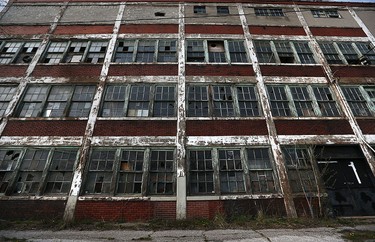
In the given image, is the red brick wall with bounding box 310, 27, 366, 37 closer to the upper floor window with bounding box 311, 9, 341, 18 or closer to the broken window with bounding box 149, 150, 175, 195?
the upper floor window with bounding box 311, 9, 341, 18

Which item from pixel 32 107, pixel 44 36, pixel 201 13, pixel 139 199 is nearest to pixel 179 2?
pixel 201 13

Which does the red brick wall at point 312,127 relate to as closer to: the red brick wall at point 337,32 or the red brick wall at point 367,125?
the red brick wall at point 367,125

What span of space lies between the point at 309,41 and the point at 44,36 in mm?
14466

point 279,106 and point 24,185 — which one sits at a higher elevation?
point 279,106

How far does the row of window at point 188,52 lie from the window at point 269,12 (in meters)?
2.53

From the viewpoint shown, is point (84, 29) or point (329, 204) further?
point (84, 29)

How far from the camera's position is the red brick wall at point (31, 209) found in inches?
298

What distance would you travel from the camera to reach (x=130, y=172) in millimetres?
8516

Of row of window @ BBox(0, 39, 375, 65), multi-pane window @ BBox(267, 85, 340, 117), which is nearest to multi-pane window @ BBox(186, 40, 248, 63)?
row of window @ BBox(0, 39, 375, 65)

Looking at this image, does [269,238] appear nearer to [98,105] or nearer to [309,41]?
[98,105]

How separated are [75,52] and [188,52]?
5.84m

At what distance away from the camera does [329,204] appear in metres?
8.27

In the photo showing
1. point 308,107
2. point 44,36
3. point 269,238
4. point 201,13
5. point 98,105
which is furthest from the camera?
point 201,13

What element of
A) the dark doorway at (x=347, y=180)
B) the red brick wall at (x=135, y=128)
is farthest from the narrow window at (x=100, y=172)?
the dark doorway at (x=347, y=180)
